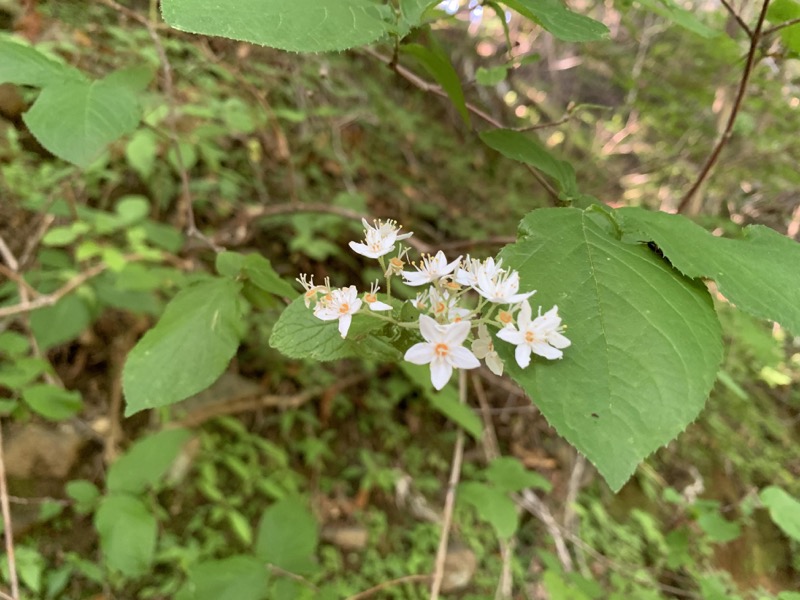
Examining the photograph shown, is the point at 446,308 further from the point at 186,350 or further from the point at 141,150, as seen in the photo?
the point at 141,150

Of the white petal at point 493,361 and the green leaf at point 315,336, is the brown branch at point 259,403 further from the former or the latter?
the white petal at point 493,361

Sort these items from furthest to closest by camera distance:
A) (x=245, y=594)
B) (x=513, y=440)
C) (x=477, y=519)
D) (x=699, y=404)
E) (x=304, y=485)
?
(x=513, y=440), (x=477, y=519), (x=304, y=485), (x=245, y=594), (x=699, y=404)

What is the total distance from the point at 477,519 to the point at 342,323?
7.86 feet

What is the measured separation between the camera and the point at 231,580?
4.73 ft

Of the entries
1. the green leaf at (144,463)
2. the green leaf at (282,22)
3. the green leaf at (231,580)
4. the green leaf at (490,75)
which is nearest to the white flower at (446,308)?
the green leaf at (282,22)

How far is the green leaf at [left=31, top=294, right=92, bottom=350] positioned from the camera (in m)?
1.94

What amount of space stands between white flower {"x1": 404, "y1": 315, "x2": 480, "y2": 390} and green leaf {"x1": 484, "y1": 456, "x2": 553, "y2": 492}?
1.17 meters

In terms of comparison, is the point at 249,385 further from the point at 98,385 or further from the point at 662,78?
the point at 662,78

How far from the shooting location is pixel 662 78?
307 cm

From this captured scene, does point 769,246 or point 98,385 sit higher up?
point 769,246

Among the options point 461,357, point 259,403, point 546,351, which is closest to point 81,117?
point 461,357

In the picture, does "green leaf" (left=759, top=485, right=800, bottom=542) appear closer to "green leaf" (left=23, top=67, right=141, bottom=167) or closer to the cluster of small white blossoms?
the cluster of small white blossoms

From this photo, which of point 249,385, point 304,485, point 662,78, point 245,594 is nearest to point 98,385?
point 249,385

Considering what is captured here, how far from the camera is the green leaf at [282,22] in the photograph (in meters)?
0.68
